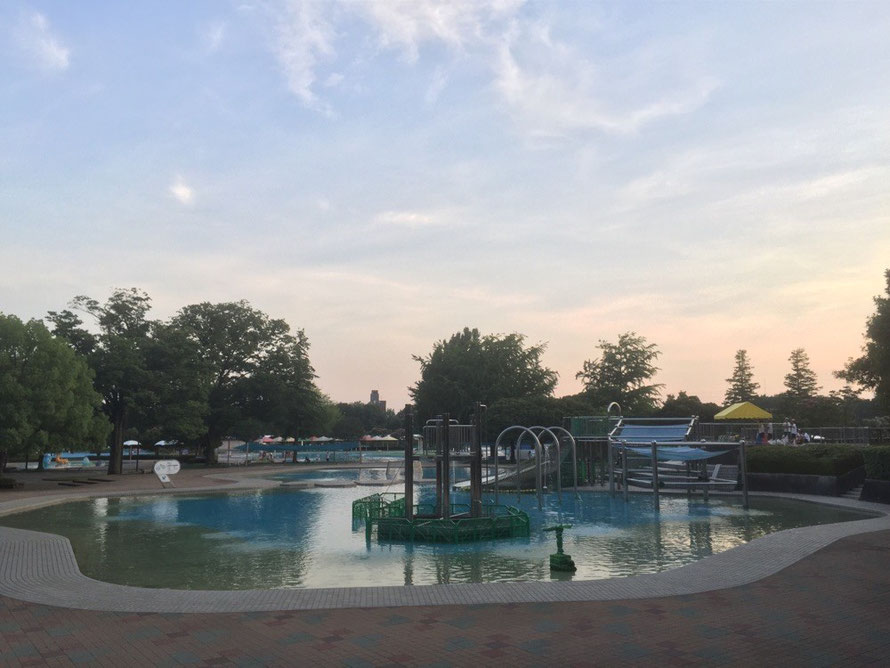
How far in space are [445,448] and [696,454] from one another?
523 inches

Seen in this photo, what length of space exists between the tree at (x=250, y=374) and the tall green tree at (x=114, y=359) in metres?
10.2

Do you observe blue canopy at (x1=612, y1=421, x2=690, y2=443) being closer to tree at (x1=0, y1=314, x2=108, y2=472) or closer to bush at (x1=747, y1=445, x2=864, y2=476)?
bush at (x1=747, y1=445, x2=864, y2=476)

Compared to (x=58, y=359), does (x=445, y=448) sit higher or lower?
lower

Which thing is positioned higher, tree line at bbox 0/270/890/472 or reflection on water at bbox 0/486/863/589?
tree line at bbox 0/270/890/472

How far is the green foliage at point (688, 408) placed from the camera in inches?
3452

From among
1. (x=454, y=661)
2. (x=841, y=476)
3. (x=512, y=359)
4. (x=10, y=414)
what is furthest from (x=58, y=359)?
(x=512, y=359)

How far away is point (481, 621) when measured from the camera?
10.4 meters

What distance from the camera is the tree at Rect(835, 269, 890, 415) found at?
137ft

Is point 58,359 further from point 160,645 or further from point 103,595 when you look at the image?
point 160,645

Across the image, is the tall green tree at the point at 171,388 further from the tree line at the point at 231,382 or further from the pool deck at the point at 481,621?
the pool deck at the point at 481,621

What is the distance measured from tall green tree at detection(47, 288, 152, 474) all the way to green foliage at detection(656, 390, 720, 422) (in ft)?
203

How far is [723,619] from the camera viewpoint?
10.3 meters

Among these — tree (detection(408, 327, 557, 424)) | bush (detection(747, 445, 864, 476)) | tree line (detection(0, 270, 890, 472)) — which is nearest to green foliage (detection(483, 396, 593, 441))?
tree line (detection(0, 270, 890, 472))

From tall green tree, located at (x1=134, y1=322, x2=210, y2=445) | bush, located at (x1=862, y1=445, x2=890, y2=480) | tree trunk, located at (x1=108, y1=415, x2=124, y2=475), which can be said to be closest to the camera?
bush, located at (x1=862, y1=445, x2=890, y2=480)
